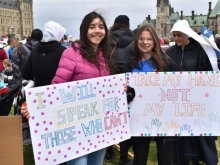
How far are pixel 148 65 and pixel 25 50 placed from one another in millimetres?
3035

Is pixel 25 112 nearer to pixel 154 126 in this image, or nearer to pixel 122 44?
pixel 154 126

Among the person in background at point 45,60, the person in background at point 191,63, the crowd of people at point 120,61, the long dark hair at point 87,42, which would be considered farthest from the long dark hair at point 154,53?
the person in background at point 45,60

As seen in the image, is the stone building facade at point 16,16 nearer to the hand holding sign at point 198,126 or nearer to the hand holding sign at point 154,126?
the hand holding sign at point 154,126

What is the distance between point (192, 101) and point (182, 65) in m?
0.62

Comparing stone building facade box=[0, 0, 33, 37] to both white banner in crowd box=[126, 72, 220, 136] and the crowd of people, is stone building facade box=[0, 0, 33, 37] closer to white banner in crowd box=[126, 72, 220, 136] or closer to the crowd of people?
the crowd of people

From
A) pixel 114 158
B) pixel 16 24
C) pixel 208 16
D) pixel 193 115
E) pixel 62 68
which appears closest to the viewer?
pixel 62 68

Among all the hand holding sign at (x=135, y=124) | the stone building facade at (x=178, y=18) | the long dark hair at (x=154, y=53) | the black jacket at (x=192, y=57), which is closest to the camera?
→ the long dark hair at (x=154, y=53)

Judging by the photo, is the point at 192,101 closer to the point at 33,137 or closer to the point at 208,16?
the point at 33,137

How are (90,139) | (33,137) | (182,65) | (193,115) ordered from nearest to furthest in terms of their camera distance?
(33,137) < (90,139) < (193,115) < (182,65)

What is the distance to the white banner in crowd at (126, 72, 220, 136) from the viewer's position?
3037 millimetres

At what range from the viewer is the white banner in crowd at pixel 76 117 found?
7.79 ft

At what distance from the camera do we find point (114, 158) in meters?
4.54

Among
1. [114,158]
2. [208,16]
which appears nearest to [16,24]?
[208,16]

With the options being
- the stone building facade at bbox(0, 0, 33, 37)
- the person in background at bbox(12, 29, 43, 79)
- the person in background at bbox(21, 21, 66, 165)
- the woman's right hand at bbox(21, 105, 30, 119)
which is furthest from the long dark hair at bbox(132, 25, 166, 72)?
the stone building facade at bbox(0, 0, 33, 37)
